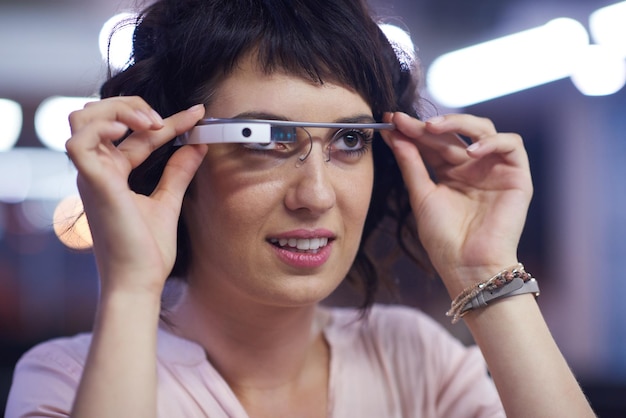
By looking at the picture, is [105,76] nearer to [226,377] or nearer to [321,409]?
[226,377]

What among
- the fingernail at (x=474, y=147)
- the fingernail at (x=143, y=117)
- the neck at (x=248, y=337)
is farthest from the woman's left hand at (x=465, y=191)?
the fingernail at (x=143, y=117)

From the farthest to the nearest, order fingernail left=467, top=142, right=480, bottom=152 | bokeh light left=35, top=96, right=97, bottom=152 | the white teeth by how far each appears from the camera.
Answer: bokeh light left=35, top=96, right=97, bottom=152 < fingernail left=467, top=142, right=480, bottom=152 < the white teeth

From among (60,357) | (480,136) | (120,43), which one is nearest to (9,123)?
(120,43)

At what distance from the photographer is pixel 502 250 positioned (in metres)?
1.34

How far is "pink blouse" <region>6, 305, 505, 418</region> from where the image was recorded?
128 centimetres

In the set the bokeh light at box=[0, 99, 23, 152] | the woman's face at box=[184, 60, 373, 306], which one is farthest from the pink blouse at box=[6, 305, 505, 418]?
the bokeh light at box=[0, 99, 23, 152]

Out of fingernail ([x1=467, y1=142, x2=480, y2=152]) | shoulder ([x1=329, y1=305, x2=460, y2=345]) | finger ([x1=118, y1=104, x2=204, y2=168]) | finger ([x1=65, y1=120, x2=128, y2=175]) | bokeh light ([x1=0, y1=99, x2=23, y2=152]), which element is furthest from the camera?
bokeh light ([x1=0, y1=99, x2=23, y2=152])

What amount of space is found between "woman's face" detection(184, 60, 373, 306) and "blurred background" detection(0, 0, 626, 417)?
1938 mm

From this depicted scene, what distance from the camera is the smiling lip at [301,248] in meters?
1.23

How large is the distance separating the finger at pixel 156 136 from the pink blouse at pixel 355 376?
0.44 meters

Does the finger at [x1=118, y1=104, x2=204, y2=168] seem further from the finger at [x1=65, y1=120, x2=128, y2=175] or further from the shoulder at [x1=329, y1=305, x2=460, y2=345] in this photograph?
the shoulder at [x1=329, y1=305, x2=460, y2=345]

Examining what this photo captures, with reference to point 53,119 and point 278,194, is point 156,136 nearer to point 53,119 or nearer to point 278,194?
point 278,194

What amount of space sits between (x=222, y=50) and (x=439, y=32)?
2276mm

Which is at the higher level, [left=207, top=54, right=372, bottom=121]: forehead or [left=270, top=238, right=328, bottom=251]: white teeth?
[left=207, top=54, right=372, bottom=121]: forehead
